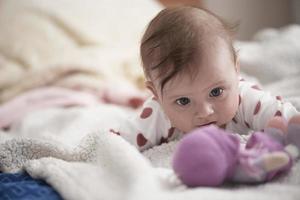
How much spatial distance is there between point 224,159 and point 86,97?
1032mm

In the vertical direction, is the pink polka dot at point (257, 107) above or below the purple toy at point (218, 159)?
below

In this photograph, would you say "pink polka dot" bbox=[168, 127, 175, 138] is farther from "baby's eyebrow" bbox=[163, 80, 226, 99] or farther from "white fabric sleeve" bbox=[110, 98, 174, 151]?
"baby's eyebrow" bbox=[163, 80, 226, 99]

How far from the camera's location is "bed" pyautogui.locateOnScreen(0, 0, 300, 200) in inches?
30.5

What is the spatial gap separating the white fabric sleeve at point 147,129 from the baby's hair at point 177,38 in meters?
0.14

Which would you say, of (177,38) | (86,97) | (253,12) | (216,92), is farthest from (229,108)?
(253,12)

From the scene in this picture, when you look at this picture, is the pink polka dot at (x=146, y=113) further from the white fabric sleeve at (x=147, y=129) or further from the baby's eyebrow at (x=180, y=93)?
the baby's eyebrow at (x=180, y=93)

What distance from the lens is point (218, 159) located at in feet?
2.37

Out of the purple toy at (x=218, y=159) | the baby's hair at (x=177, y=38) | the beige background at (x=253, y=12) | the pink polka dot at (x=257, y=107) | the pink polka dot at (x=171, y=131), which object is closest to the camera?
the purple toy at (x=218, y=159)

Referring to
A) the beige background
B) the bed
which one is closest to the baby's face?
the bed

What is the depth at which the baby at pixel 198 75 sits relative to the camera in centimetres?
90

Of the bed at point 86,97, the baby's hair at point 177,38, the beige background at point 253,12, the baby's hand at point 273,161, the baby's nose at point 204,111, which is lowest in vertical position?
the beige background at point 253,12

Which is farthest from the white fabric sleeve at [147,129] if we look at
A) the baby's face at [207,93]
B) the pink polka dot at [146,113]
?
the baby's face at [207,93]

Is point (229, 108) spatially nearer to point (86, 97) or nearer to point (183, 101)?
point (183, 101)

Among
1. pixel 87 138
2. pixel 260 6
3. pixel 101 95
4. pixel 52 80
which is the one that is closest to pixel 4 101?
pixel 52 80
